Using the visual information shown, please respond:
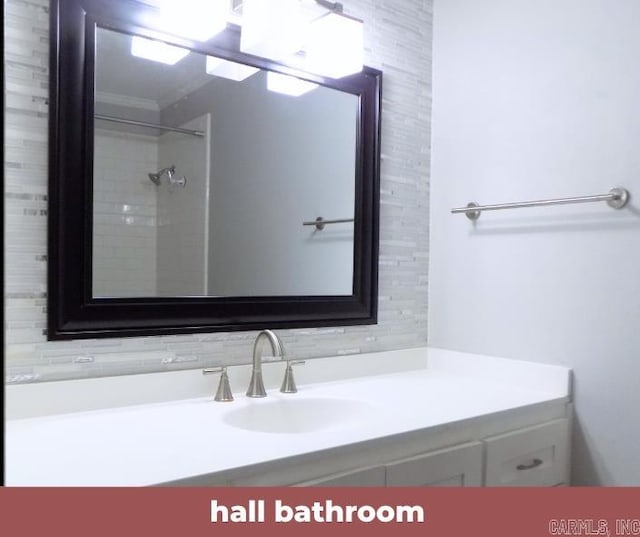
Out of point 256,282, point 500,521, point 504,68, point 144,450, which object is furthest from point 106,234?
point 504,68

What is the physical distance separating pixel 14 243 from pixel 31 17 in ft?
1.57

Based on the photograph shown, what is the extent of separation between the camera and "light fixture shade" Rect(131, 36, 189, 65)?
1339mm

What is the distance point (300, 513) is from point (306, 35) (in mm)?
1251

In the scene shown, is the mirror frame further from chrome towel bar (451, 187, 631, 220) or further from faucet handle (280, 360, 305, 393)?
chrome towel bar (451, 187, 631, 220)

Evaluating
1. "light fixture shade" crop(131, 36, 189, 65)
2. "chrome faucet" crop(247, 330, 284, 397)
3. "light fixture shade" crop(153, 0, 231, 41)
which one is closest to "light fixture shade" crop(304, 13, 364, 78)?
"light fixture shade" crop(153, 0, 231, 41)

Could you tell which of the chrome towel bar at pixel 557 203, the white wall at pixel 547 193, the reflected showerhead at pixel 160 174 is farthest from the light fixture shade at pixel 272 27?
the chrome towel bar at pixel 557 203

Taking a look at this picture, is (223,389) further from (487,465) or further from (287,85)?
(287,85)

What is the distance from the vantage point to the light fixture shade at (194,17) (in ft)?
4.49

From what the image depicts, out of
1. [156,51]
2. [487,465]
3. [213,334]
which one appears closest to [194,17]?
[156,51]

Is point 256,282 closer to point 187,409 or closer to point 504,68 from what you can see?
point 187,409

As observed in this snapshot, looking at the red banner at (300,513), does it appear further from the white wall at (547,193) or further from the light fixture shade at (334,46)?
the light fixture shade at (334,46)

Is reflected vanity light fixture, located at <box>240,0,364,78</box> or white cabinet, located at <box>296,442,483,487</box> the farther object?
reflected vanity light fixture, located at <box>240,0,364,78</box>

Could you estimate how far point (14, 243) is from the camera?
1.19 meters

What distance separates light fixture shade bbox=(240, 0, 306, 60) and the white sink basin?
36.6 inches
